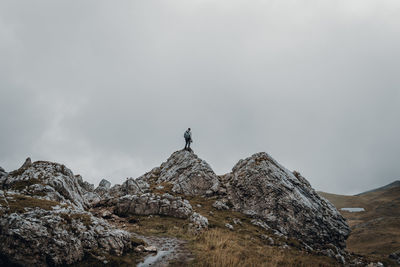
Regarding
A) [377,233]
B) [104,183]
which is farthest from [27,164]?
[377,233]

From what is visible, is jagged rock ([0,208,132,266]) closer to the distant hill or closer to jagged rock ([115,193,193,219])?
jagged rock ([115,193,193,219])

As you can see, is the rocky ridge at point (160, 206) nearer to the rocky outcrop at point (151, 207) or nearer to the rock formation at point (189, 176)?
the rocky outcrop at point (151, 207)

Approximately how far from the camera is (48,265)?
10383mm

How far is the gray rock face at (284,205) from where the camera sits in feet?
98.4

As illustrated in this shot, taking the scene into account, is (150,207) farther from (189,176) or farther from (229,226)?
(189,176)

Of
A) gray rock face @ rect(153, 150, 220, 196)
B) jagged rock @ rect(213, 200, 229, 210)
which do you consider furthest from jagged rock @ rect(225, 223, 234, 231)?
gray rock face @ rect(153, 150, 220, 196)

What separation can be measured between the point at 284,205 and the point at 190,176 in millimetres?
19145

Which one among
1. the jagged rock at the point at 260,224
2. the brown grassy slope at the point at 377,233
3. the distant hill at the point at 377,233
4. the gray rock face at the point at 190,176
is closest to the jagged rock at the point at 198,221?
the jagged rock at the point at 260,224

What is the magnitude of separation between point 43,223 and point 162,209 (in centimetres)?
1663

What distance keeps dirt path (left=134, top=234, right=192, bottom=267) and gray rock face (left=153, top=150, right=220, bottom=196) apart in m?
22.8

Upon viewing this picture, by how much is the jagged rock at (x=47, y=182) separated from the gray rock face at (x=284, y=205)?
24247mm

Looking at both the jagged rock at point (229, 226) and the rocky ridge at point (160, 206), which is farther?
the jagged rock at point (229, 226)

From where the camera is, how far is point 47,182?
23312 millimetres

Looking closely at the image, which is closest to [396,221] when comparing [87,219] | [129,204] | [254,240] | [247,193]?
[247,193]
